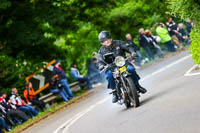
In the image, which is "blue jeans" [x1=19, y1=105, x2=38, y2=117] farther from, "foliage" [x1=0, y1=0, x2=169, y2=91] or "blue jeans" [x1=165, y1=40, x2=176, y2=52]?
"blue jeans" [x1=165, y1=40, x2=176, y2=52]

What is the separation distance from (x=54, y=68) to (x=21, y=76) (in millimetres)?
1718

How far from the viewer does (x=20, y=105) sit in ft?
67.9

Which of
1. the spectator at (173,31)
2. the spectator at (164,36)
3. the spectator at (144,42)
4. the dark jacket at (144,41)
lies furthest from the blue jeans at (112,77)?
→ the spectator at (173,31)

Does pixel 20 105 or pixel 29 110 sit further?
pixel 29 110

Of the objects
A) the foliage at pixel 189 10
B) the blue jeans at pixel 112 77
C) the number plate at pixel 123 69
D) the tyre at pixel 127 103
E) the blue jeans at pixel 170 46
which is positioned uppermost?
the foliage at pixel 189 10

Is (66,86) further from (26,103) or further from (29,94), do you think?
(26,103)

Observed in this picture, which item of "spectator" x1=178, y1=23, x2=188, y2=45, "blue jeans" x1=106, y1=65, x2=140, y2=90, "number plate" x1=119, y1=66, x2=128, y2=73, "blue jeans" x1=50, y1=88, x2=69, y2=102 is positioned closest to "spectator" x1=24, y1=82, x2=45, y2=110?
"blue jeans" x1=50, y1=88, x2=69, y2=102

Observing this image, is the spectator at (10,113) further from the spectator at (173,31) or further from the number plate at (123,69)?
the spectator at (173,31)

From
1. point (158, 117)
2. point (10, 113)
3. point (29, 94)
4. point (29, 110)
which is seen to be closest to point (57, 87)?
point (29, 94)

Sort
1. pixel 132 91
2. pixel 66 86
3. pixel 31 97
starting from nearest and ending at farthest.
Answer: pixel 132 91 < pixel 31 97 < pixel 66 86

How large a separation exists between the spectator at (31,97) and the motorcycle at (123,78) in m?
9.38

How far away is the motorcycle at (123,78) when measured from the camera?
1255 centimetres

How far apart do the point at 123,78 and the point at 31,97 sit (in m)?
10.1

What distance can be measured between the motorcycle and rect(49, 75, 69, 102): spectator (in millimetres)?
10595
